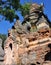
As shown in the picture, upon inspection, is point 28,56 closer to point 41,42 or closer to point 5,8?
point 41,42

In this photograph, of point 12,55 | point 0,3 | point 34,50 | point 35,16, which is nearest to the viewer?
point 0,3

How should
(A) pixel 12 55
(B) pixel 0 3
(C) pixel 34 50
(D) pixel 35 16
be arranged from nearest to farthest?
(B) pixel 0 3
(C) pixel 34 50
(A) pixel 12 55
(D) pixel 35 16

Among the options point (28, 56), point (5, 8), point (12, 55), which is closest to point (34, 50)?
point (28, 56)

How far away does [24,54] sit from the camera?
18000 millimetres

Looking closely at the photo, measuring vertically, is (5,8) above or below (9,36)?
above

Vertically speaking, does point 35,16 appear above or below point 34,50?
above

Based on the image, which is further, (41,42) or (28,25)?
(28,25)

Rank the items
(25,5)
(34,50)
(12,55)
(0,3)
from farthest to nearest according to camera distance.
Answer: (12,55) < (34,50) < (25,5) < (0,3)

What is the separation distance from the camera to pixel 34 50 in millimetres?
17359

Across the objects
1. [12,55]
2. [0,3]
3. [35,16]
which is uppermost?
[0,3]

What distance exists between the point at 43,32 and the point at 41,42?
0.94 meters

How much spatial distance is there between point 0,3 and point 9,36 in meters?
5.53

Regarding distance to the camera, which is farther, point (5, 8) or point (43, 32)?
point (43, 32)

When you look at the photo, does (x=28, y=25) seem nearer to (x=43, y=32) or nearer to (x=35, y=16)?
(x=35, y=16)
